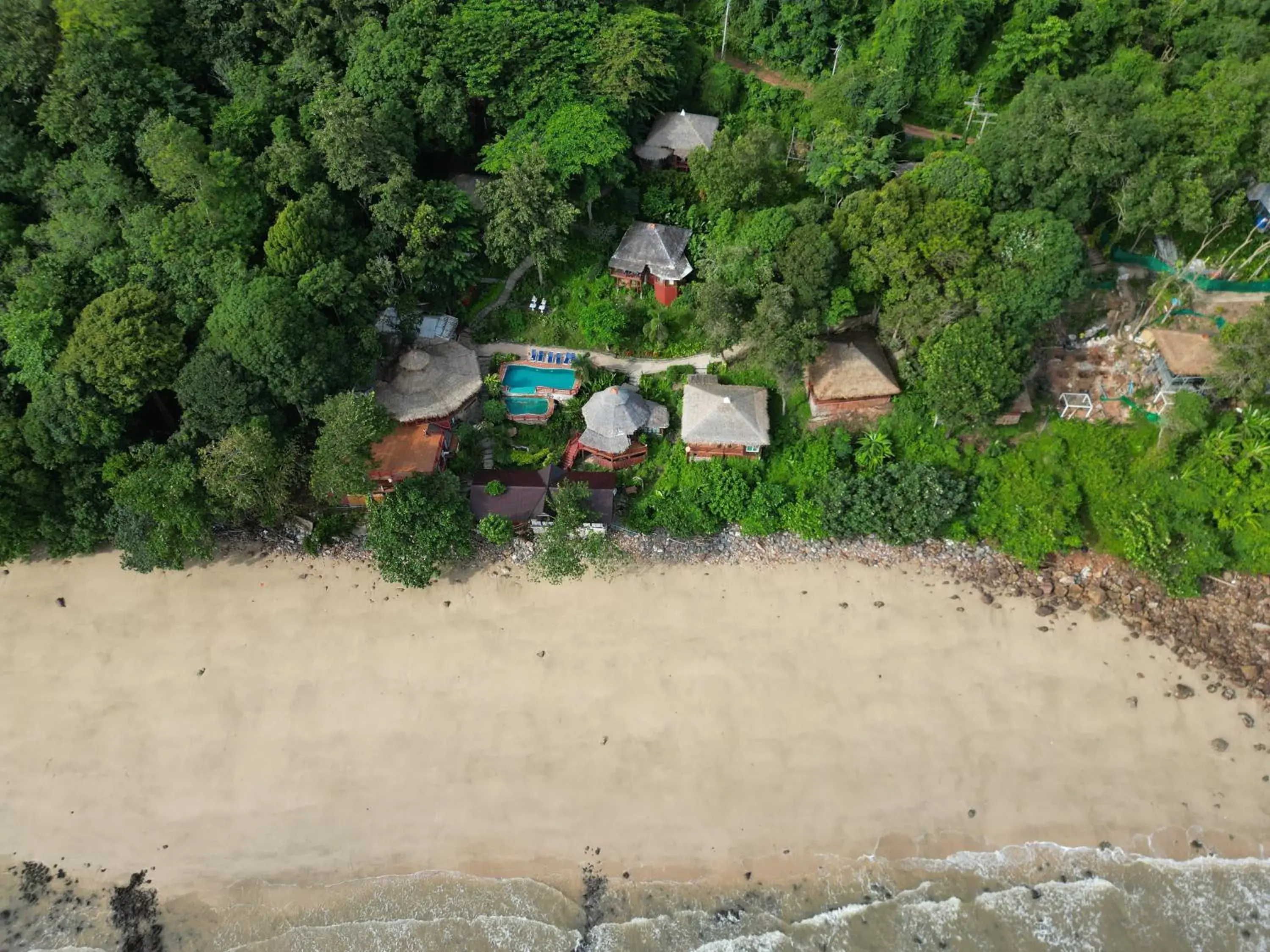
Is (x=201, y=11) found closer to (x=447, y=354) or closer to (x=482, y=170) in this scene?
(x=482, y=170)

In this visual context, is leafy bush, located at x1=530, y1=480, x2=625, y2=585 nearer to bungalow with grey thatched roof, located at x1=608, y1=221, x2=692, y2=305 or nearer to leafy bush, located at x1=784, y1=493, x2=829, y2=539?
leafy bush, located at x1=784, y1=493, x2=829, y2=539

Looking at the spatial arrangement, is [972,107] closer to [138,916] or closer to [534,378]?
[534,378]

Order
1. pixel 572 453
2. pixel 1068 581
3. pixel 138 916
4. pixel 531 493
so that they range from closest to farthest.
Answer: pixel 138 916 → pixel 1068 581 → pixel 531 493 → pixel 572 453

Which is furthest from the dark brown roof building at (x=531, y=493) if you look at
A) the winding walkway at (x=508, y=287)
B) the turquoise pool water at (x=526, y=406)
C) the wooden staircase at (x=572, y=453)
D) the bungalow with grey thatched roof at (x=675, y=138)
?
the bungalow with grey thatched roof at (x=675, y=138)

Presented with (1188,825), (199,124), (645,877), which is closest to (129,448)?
(199,124)

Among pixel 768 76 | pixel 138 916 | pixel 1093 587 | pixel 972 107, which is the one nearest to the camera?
pixel 138 916

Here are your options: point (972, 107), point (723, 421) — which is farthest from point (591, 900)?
point (972, 107)
